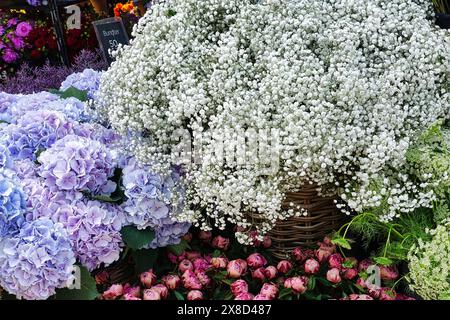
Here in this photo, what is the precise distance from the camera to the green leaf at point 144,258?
199 cm

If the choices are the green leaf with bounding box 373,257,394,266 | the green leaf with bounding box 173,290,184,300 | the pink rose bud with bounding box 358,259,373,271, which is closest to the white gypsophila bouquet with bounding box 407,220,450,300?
the green leaf with bounding box 373,257,394,266

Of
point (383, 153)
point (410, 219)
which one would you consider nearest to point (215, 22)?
point (383, 153)

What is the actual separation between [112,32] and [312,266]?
61.7 inches

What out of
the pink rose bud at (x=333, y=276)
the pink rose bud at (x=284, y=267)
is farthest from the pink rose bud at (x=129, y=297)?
the pink rose bud at (x=333, y=276)

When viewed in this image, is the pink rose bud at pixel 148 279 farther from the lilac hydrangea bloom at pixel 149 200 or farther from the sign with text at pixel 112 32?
the sign with text at pixel 112 32

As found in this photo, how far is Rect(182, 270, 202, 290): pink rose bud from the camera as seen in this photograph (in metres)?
1.78

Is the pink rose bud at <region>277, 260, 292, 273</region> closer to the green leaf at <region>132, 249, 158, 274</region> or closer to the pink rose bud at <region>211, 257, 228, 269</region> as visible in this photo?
the pink rose bud at <region>211, 257, 228, 269</region>

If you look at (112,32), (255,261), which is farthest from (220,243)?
(112,32)

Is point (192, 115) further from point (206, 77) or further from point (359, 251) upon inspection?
point (359, 251)

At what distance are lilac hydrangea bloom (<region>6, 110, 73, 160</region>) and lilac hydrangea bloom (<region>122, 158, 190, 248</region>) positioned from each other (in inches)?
10.7

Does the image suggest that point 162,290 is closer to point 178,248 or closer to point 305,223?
point 178,248

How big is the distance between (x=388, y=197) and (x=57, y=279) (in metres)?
1.00

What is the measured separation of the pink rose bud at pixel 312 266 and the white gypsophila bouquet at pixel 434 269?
0.29 meters

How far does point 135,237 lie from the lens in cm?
196
